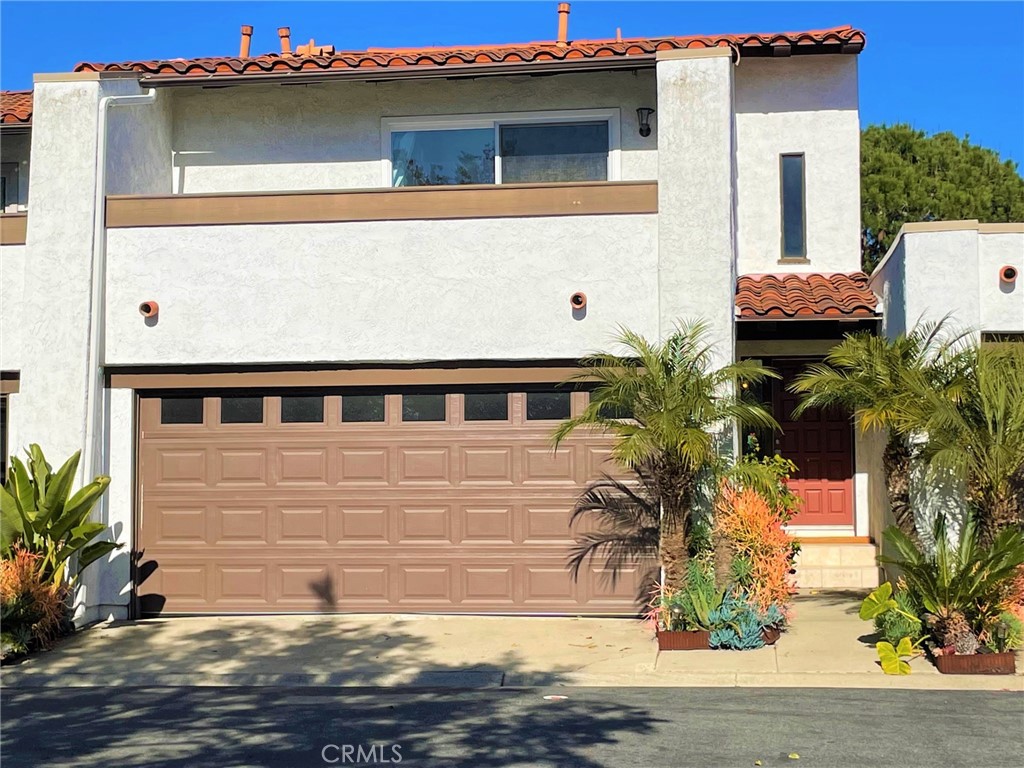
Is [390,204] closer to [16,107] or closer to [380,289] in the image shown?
[380,289]

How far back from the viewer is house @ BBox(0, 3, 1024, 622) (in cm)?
1245

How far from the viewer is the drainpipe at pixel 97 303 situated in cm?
1262

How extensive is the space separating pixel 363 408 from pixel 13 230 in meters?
4.40

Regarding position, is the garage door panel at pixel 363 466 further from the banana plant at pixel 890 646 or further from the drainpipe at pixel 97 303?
the banana plant at pixel 890 646

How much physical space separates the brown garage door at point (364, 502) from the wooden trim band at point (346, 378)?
0.57 ft

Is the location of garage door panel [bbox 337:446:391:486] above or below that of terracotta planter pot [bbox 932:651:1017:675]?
above

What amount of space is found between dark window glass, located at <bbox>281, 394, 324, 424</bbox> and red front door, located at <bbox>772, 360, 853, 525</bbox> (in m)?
6.01

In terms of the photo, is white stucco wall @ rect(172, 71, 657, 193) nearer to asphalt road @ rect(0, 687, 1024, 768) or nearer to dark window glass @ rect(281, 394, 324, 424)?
dark window glass @ rect(281, 394, 324, 424)

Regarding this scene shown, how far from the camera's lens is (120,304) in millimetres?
12953

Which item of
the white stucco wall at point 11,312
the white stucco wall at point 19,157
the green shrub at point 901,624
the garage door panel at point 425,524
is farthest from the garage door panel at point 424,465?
the white stucco wall at point 19,157

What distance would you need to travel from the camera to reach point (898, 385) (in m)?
11.0

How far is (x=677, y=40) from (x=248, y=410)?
23.9 ft

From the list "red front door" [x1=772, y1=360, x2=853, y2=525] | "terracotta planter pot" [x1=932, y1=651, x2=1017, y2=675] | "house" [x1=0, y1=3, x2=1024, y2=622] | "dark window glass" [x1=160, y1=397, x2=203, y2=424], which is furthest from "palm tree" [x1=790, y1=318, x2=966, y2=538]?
"dark window glass" [x1=160, y1=397, x2=203, y2=424]

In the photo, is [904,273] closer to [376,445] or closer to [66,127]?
[376,445]
